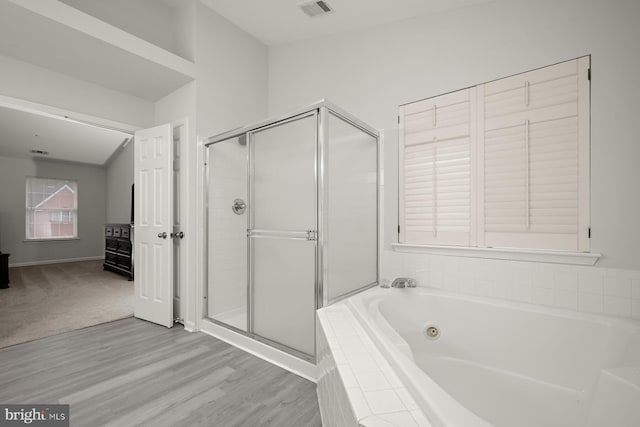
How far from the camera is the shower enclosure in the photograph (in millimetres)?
1809

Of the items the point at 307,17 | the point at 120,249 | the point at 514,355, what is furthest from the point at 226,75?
the point at 120,249

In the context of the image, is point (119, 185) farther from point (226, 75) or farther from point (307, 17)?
point (307, 17)

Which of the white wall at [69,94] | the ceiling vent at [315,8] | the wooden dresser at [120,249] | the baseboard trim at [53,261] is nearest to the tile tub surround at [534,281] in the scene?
the ceiling vent at [315,8]

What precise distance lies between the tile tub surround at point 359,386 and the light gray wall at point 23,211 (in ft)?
26.5

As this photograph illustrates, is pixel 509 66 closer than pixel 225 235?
Yes

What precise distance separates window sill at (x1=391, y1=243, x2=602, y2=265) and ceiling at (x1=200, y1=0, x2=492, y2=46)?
172 centimetres

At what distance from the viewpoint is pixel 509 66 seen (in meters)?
1.80

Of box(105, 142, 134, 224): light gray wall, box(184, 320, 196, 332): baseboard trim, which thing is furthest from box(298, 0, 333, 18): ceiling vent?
box(105, 142, 134, 224): light gray wall

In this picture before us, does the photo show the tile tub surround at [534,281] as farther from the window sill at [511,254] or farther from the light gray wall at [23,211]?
the light gray wall at [23,211]

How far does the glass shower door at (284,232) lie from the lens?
6.08ft

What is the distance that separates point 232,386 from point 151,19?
3.23 meters

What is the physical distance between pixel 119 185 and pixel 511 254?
8.19 m

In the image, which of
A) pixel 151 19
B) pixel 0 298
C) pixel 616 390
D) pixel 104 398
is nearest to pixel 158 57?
pixel 151 19

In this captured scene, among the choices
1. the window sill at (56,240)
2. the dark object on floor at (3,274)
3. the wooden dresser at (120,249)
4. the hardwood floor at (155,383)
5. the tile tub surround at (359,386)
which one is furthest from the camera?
the window sill at (56,240)
